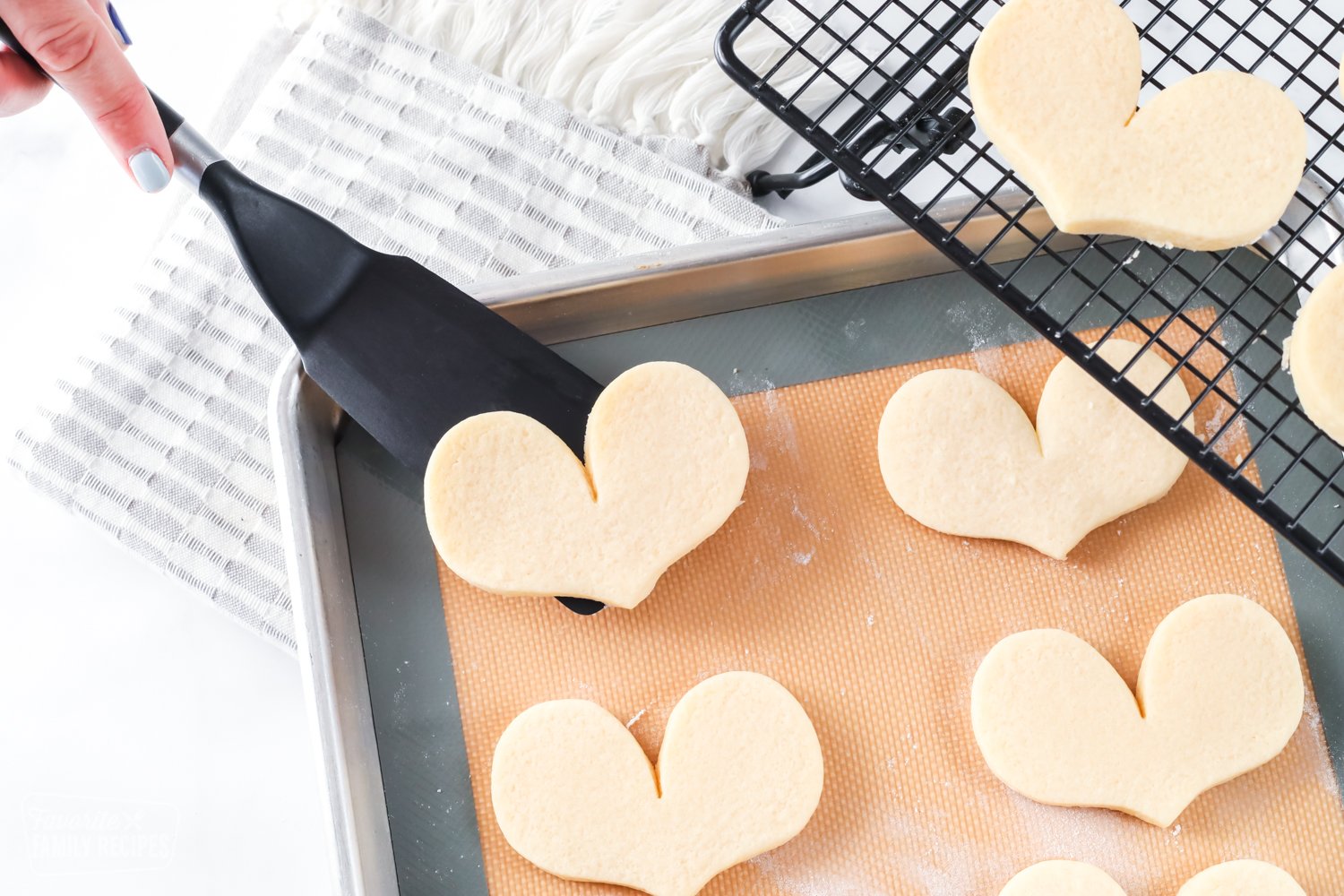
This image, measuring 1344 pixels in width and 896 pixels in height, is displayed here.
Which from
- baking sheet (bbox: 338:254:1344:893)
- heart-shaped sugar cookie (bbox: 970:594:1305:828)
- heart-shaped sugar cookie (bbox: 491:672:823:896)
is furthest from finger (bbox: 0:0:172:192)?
heart-shaped sugar cookie (bbox: 970:594:1305:828)

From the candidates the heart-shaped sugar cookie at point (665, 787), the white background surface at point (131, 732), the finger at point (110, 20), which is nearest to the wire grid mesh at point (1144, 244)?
the heart-shaped sugar cookie at point (665, 787)

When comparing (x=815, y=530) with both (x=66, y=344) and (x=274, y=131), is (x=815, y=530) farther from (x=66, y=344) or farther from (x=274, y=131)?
(x=66, y=344)

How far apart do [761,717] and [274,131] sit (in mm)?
677

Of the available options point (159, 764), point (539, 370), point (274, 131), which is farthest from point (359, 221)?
point (159, 764)

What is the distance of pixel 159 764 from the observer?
1.04 metres

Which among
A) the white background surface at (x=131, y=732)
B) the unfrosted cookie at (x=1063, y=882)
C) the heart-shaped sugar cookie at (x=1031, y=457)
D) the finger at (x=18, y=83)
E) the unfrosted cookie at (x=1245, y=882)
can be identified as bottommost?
the white background surface at (x=131, y=732)

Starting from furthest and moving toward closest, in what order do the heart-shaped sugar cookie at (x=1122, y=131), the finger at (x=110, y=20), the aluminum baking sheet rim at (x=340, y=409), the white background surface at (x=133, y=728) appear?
1. the white background surface at (x=133, y=728)
2. the finger at (x=110, y=20)
3. the aluminum baking sheet rim at (x=340, y=409)
4. the heart-shaped sugar cookie at (x=1122, y=131)

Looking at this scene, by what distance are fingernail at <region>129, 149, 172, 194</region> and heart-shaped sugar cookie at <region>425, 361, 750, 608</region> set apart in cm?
28

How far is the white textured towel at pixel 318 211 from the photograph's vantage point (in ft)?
3.20

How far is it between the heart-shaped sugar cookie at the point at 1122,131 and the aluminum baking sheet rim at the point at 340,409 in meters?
0.14

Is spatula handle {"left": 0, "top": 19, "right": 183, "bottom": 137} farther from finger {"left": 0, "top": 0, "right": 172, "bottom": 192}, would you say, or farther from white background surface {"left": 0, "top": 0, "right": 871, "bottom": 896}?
white background surface {"left": 0, "top": 0, "right": 871, "bottom": 896}

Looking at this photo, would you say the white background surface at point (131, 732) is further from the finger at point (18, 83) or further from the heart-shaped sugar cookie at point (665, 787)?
the heart-shaped sugar cookie at point (665, 787)

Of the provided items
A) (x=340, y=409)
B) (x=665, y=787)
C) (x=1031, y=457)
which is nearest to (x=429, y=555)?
(x=340, y=409)

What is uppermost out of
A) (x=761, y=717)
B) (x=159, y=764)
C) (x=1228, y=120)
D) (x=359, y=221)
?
(x=1228, y=120)
